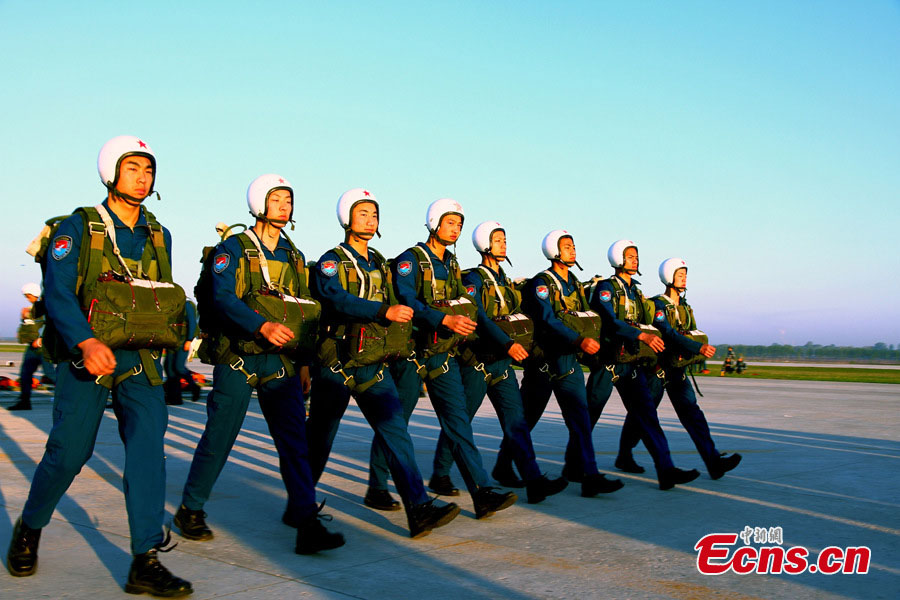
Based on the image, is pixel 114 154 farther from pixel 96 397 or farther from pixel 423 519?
pixel 423 519

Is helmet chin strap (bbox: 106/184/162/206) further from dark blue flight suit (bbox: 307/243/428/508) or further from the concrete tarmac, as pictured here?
the concrete tarmac

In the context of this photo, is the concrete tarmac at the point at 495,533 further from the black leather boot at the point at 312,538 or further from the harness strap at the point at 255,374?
the harness strap at the point at 255,374

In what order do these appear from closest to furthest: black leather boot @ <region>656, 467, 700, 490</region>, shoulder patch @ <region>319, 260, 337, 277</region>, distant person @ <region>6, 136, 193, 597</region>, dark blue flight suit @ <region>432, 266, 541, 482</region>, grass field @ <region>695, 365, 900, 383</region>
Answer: distant person @ <region>6, 136, 193, 597</region>, shoulder patch @ <region>319, 260, 337, 277</region>, dark blue flight suit @ <region>432, 266, 541, 482</region>, black leather boot @ <region>656, 467, 700, 490</region>, grass field @ <region>695, 365, 900, 383</region>

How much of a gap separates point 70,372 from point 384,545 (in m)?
2.04

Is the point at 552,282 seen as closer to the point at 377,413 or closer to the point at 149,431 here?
the point at 377,413

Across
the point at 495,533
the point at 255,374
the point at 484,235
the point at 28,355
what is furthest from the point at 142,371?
the point at 28,355

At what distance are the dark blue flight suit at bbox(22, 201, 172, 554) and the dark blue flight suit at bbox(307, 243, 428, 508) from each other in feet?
4.62

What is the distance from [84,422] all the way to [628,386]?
15.7ft

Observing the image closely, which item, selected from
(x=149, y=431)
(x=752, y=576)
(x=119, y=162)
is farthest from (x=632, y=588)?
(x=119, y=162)

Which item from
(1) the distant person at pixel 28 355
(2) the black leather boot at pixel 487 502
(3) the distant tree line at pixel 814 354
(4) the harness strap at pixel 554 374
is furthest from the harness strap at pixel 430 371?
(3) the distant tree line at pixel 814 354

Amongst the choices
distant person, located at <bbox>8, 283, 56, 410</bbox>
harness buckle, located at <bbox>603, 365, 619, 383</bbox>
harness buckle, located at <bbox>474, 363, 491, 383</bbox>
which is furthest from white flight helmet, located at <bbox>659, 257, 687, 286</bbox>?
distant person, located at <bbox>8, 283, 56, 410</bbox>

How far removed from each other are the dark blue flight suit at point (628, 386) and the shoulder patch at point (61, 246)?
446 centimetres

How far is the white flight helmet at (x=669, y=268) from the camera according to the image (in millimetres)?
8109

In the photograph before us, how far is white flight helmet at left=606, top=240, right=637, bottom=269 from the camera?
7.68 metres
